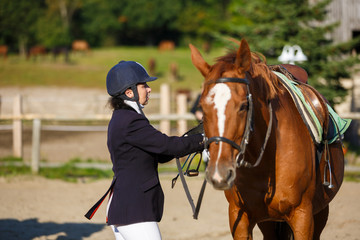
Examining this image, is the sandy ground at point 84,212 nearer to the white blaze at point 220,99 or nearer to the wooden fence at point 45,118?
the wooden fence at point 45,118

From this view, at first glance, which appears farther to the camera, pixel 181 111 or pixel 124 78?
pixel 181 111

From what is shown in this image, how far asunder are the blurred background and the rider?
2.41ft

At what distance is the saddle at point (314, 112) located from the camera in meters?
3.26

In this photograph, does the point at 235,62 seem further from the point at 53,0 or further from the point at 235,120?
the point at 53,0

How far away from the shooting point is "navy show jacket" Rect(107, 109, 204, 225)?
9.22 feet

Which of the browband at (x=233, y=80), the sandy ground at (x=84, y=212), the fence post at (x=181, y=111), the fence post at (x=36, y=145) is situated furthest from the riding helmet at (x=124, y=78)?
the fence post at (x=181, y=111)

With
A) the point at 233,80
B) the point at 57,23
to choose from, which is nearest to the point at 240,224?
the point at 233,80

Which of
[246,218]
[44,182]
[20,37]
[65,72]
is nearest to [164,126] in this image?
[44,182]

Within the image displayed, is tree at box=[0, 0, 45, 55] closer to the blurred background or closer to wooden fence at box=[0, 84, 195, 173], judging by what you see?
the blurred background

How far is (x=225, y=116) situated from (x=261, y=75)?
0.62 meters

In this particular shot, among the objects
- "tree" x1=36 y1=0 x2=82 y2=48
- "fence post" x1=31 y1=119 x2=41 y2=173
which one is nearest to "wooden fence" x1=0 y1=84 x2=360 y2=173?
"fence post" x1=31 y1=119 x2=41 y2=173

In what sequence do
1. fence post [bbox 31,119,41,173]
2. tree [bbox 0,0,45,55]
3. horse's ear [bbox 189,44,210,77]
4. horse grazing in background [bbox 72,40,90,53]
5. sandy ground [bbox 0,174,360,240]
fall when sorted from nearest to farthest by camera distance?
1. horse's ear [bbox 189,44,210,77]
2. sandy ground [bbox 0,174,360,240]
3. fence post [bbox 31,119,41,173]
4. horse grazing in background [bbox 72,40,90,53]
5. tree [bbox 0,0,45,55]

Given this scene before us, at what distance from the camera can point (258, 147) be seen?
→ 2.84 meters

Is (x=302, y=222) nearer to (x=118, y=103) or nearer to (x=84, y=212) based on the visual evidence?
(x=118, y=103)
